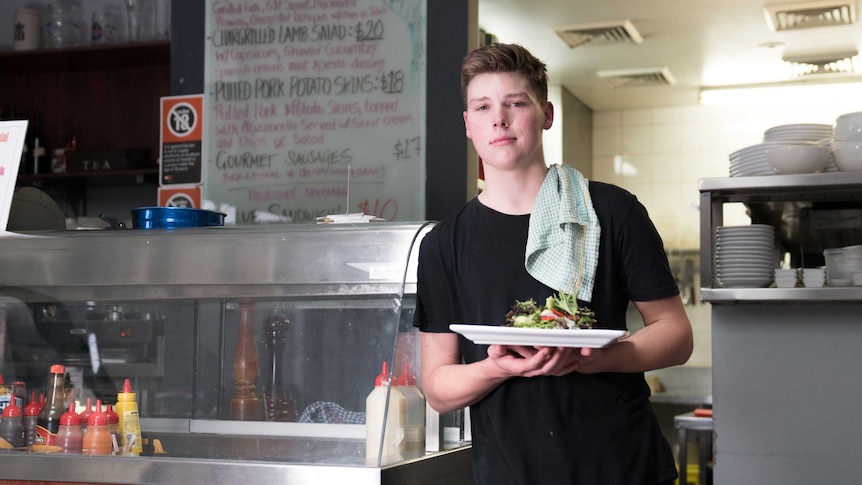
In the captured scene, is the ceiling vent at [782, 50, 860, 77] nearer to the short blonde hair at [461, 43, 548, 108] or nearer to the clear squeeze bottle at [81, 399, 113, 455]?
→ the short blonde hair at [461, 43, 548, 108]

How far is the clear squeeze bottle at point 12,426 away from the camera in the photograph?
2338 millimetres

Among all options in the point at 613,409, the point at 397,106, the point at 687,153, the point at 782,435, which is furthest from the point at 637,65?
the point at 613,409

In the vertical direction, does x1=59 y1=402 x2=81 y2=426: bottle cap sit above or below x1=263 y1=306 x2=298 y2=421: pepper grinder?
below

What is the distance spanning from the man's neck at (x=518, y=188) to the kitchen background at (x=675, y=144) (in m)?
4.98

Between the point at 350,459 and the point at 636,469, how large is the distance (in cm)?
69

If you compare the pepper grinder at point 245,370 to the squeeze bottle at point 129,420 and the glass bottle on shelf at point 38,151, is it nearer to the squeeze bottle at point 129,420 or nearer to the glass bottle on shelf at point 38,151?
the squeeze bottle at point 129,420

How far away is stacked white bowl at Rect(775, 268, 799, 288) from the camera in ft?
8.87

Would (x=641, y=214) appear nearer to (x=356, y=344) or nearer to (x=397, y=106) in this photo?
(x=356, y=344)

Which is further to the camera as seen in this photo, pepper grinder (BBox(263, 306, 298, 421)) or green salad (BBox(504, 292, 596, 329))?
pepper grinder (BBox(263, 306, 298, 421))

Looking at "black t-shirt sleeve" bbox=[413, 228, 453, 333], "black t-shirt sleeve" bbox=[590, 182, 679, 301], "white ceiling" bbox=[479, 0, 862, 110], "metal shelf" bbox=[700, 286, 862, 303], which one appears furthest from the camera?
"white ceiling" bbox=[479, 0, 862, 110]

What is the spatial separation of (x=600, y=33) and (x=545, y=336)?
14.6ft

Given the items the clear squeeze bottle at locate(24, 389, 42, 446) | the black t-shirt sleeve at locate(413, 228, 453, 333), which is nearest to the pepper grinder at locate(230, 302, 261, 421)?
the clear squeeze bottle at locate(24, 389, 42, 446)

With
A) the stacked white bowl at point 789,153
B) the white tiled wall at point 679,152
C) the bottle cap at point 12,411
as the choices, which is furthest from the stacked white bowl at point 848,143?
the white tiled wall at point 679,152

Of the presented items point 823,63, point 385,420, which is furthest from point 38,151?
point 823,63
